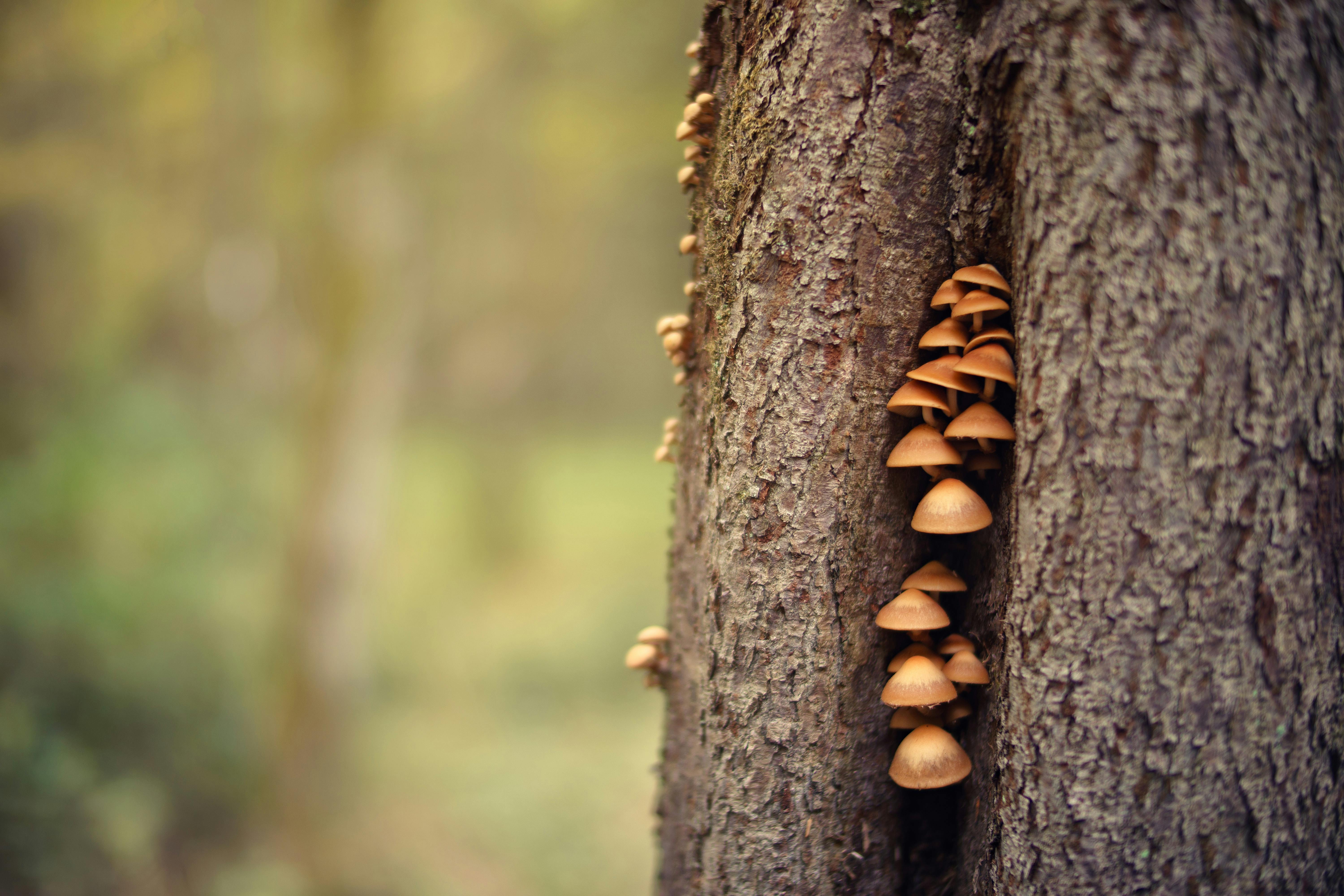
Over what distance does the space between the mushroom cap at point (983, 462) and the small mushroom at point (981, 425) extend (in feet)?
0.19

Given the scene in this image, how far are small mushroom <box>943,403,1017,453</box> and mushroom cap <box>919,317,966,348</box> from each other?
0.05 m

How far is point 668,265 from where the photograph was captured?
1384cm

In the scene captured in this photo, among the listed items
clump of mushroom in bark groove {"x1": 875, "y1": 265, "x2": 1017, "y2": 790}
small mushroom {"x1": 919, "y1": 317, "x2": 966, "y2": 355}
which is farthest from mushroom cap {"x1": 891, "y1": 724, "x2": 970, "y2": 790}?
small mushroom {"x1": 919, "y1": 317, "x2": 966, "y2": 355}

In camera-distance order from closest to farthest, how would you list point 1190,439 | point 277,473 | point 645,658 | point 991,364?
point 1190,439 → point 991,364 → point 645,658 → point 277,473

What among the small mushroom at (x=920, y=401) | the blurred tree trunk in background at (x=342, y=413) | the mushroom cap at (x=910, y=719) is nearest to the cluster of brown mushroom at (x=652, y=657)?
the mushroom cap at (x=910, y=719)

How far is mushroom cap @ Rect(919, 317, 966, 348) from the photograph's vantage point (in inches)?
50.4

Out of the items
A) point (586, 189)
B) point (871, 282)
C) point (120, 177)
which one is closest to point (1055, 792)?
point (871, 282)

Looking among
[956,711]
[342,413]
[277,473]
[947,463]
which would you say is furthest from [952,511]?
[277,473]

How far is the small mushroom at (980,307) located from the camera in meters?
1.24

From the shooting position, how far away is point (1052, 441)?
44.4 inches

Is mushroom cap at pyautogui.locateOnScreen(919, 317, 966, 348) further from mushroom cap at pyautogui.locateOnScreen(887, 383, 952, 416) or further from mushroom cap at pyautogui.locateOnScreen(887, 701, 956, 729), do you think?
mushroom cap at pyautogui.locateOnScreen(887, 701, 956, 729)

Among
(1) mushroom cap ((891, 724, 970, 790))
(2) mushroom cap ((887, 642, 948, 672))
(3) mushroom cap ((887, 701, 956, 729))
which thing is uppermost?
(2) mushroom cap ((887, 642, 948, 672))

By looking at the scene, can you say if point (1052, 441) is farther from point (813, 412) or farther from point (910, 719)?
point (910, 719)

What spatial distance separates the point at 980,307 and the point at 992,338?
0.06m
